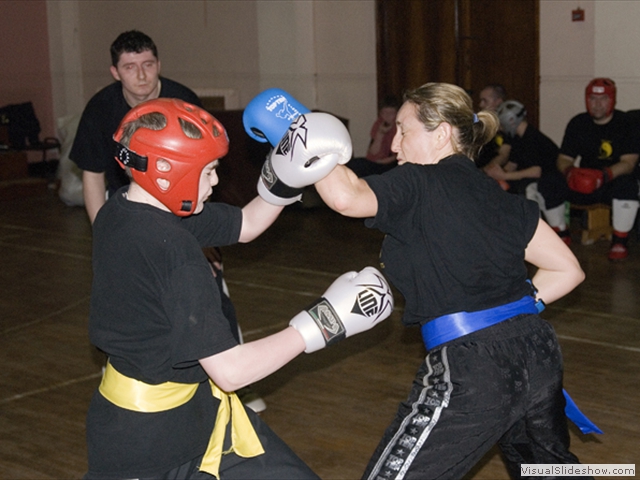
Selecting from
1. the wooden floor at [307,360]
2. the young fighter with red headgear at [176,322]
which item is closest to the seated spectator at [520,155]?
the wooden floor at [307,360]

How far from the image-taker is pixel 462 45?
31.4 ft

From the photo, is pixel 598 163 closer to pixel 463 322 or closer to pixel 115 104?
pixel 115 104

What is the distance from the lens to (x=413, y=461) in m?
2.17

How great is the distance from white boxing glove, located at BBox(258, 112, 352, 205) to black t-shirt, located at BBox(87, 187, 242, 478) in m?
0.35

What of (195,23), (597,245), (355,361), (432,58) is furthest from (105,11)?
(355,361)

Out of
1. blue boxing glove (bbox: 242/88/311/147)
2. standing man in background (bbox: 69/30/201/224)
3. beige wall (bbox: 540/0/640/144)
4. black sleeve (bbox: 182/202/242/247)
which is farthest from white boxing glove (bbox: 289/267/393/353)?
beige wall (bbox: 540/0/640/144)

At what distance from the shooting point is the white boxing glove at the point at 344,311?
2119 millimetres

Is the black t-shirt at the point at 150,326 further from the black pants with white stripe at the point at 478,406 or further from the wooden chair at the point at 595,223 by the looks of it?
the wooden chair at the point at 595,223

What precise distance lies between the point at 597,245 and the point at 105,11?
844cm

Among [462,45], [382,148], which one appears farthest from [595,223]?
[462,45]

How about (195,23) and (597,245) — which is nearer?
(597,245)

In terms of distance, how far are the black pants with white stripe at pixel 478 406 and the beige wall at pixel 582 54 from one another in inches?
262

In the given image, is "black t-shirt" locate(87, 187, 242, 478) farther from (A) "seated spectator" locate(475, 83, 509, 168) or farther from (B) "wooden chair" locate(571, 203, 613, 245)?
(A) "seated spectator" locate(475, 83, 509, 168)

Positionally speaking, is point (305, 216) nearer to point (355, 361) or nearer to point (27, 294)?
point (27, 294)
